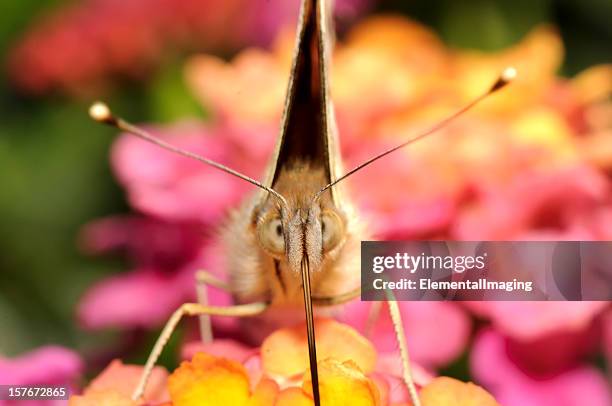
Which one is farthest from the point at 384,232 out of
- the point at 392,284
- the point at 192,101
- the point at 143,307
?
the point at 192,101

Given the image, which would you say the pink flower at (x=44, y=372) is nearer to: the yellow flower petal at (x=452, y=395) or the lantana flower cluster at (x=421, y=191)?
the lantana flower cluster at (x=421, y=191)

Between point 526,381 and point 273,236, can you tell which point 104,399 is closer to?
point 273,236

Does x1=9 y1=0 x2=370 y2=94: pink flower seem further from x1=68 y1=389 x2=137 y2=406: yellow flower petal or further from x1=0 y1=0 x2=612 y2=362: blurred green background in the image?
x1=68 y1=389 x2=137 y2=406: yellow flower petal

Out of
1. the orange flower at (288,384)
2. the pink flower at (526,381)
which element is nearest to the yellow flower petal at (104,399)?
the orange flower at (288,384)

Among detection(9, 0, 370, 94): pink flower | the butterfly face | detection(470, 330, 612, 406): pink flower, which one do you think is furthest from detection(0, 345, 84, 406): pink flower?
Answer: detection(9, 0, 370, 94): pink flower

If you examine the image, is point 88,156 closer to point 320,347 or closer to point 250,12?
point 250,12
